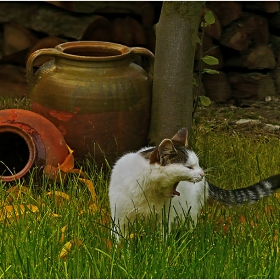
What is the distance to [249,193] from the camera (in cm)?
336

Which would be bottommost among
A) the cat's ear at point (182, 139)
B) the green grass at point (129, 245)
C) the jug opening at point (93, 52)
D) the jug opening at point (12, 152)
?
the green grass at point (129, 245)

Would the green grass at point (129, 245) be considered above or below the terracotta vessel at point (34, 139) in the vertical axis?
below

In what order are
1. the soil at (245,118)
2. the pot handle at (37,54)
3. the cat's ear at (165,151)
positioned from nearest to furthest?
the cat's ear at (165,151) < the pot handle at (37,54) < the soil at (245,118)

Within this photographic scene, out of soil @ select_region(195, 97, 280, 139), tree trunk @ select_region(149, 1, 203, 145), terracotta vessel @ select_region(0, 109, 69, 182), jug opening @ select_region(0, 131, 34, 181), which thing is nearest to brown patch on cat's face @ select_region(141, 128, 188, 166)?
terracotta vessel @ select_region(0, 109, 69, 182)

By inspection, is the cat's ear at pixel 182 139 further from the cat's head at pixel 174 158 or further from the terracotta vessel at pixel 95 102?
the terracotta vessel at pixel 95 102

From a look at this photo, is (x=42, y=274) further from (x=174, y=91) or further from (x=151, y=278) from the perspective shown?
(x=174, y=91)

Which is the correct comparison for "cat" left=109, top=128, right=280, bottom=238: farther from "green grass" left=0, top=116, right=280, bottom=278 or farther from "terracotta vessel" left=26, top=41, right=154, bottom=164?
"terracotta vessel" left=26, top=41, right=154, bottom=164

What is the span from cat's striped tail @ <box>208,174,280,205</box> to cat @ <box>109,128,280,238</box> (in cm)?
8

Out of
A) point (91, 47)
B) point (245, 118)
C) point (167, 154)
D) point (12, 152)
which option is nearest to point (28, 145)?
point (12, 152)

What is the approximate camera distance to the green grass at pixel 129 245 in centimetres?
254

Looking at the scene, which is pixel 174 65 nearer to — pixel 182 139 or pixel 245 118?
pixel 182 139

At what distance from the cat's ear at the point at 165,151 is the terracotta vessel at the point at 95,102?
1.08 m

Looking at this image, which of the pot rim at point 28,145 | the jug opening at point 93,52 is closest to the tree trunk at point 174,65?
the jug opening at point 93,52

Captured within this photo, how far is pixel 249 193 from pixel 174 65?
1064 mm
